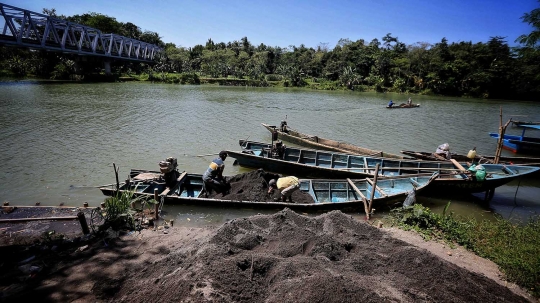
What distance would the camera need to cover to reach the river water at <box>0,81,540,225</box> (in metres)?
10.0

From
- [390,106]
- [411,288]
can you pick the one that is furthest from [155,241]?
[390,106]

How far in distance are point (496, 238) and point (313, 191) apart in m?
4.73

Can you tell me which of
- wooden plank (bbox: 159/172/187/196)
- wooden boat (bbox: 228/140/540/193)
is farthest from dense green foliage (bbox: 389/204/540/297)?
wooden plank (bbox: 159/172/187/196)

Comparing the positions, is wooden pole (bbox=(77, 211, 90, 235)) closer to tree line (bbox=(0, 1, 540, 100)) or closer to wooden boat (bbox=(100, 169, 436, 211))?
wooden boat (bbox=(100, 169, 436, 211))

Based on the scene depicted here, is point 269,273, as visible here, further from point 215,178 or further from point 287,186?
point 215,178

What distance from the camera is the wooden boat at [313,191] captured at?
8.29m

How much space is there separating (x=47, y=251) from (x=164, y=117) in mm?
19078

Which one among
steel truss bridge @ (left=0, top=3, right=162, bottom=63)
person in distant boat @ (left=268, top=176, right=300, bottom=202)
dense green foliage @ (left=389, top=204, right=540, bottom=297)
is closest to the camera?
dense green foliage @ (left=389, top=204, right=540, bottom=297)

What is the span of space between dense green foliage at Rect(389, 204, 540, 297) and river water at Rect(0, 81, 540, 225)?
1720 millimetres

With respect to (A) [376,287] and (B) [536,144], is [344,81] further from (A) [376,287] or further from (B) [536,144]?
(A) [376,287]

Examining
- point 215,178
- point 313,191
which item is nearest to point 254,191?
point 215,178

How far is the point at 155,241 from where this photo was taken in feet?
20.5

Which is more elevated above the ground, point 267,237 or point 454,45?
point 454,45

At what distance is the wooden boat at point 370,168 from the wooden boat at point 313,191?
632 mm
